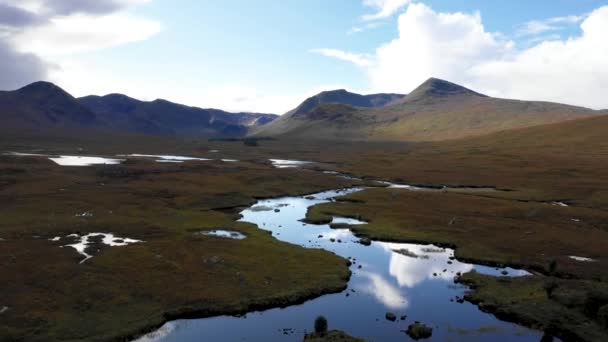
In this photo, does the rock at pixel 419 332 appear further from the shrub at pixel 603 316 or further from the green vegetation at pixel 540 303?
the shrub at pixel 603 316

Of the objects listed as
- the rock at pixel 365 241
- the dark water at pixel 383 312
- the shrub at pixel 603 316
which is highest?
the shrub at pixel 603 316

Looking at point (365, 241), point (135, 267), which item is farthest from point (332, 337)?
point (365, 241)

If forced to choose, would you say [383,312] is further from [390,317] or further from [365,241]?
[365,241]

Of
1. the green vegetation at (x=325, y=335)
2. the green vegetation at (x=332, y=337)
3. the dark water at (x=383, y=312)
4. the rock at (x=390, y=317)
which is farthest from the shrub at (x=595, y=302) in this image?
the green vegetation at (x=325, y=335)

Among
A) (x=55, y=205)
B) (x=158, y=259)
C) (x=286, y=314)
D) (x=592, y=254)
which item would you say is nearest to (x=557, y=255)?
(x=592, y=254)

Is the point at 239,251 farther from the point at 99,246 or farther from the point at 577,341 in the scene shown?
the point at 577,341

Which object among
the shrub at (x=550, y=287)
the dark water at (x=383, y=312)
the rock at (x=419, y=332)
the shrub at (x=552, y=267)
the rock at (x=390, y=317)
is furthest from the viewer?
the shrub at (x=552, y=267)
